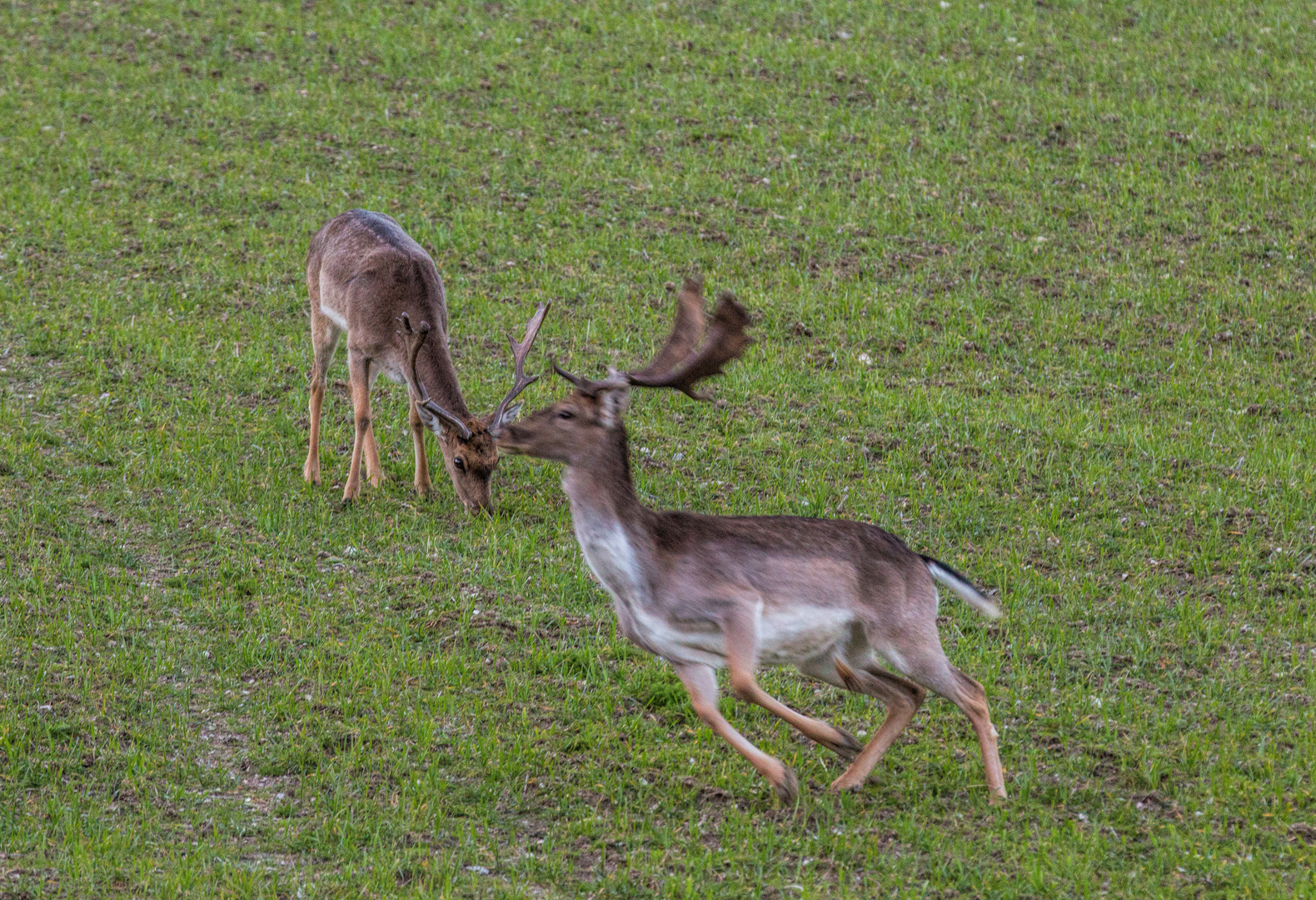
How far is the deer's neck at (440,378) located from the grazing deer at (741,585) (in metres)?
3.86

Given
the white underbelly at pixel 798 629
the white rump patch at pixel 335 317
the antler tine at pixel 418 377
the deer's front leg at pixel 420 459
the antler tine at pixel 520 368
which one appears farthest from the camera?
the white rump patch at pixel 335 317

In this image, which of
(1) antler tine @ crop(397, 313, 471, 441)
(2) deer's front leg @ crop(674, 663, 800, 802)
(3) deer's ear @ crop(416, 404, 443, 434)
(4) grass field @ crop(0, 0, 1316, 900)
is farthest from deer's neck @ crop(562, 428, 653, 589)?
(3) deer's ear @ crop(416, 404, 443, 434)

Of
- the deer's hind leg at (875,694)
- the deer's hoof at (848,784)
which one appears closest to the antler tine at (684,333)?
the deer's hind leg at (875,694)

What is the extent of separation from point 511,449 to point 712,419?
5213 millimetres

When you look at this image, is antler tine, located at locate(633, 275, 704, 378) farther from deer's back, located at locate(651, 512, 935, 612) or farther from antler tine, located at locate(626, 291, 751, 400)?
deer's back, located at locate(651, 512, 935, 612)

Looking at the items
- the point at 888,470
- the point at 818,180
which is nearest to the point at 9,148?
the point at 818,180

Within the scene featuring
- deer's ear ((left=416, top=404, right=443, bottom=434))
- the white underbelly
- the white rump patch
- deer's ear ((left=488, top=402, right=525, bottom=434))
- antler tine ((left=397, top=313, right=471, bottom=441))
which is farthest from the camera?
the white rump patch

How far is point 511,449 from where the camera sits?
664 centimetres

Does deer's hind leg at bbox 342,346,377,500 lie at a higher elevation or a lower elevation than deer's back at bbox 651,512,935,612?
lower

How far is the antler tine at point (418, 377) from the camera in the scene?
1011 centimetres

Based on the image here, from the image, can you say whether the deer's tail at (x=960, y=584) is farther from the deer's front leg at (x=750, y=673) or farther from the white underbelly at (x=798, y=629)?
the deer's front leg at (x=750, y=673)

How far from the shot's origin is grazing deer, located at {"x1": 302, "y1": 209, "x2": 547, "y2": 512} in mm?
Result: 10227

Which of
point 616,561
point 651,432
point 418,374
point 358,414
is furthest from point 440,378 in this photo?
point 616,561

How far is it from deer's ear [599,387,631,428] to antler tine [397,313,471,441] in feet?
11.4
